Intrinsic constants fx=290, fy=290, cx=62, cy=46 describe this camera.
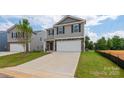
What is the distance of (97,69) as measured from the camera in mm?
10141

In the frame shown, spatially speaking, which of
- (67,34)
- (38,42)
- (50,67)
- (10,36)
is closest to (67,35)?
(67,34)

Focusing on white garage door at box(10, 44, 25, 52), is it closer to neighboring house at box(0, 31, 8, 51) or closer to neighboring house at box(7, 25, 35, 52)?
neighboring house at box(7, 25, 35, 52)

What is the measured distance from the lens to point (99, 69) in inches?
399

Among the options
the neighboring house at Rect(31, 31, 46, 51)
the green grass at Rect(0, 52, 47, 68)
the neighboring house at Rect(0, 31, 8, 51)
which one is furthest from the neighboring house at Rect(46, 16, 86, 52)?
the neighboring house at Rect(0, 31, 8, 51)

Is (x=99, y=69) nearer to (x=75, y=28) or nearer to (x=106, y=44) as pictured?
(x=106, y=44)

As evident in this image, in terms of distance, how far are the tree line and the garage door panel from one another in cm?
37

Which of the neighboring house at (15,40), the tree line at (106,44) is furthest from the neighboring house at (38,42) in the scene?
the tree line at (106,44)

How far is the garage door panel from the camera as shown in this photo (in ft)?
36.3

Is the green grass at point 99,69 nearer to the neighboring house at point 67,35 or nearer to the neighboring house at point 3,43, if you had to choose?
the neighboring house at point 67,35

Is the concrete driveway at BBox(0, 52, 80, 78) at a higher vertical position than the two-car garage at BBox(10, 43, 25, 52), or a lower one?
lower

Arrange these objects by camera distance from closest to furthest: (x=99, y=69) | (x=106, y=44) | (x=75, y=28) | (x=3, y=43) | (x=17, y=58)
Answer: (x=99, y=69), (x=106, y=44), (x=75, y=28), (x=17, y=58), (x=3, y=43)

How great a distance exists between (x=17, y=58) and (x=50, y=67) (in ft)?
4.57
